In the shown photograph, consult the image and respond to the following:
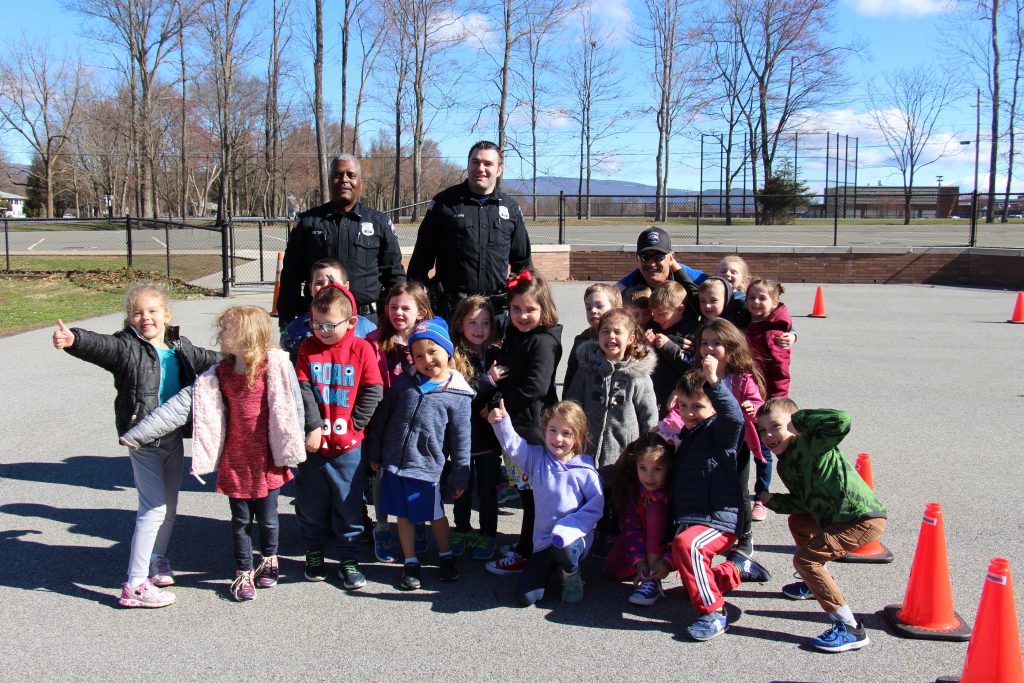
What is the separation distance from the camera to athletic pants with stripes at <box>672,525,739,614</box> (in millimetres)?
3525

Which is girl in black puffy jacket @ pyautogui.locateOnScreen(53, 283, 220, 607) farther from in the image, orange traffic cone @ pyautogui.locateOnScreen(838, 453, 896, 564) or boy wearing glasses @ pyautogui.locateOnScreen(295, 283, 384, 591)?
orange traffic cone @ pyautogui.locateOnScreen(838, 453, 896, 564)

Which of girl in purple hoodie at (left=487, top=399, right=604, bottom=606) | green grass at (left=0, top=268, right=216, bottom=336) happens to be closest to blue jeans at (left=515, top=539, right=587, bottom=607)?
girl in purple hoodie at (left=487, top=399, right=604, bottom=606)

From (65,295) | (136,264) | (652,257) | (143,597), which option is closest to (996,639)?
(652,257)

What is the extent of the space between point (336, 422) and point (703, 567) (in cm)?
182

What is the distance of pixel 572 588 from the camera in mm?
3838

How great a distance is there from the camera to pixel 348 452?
401 centimetres

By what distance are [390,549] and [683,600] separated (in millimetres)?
1544

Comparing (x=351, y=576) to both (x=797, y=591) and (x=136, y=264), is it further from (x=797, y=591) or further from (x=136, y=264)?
(x=136, y=264)

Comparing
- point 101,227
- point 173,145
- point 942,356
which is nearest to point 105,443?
point 942,356

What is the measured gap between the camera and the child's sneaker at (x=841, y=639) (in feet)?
11.0

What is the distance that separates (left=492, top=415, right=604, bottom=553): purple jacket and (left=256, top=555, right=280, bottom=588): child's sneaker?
4.13 feet

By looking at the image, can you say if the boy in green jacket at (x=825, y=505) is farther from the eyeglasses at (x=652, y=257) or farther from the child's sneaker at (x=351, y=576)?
the child's sneaker at (x=351, y=576)

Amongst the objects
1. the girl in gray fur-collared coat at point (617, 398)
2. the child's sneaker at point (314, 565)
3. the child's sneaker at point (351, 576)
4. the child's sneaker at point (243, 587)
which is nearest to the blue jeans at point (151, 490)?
the child's sneaker at point (243, 587)

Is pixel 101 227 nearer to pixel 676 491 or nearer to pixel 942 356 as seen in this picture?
pixel 942 356
